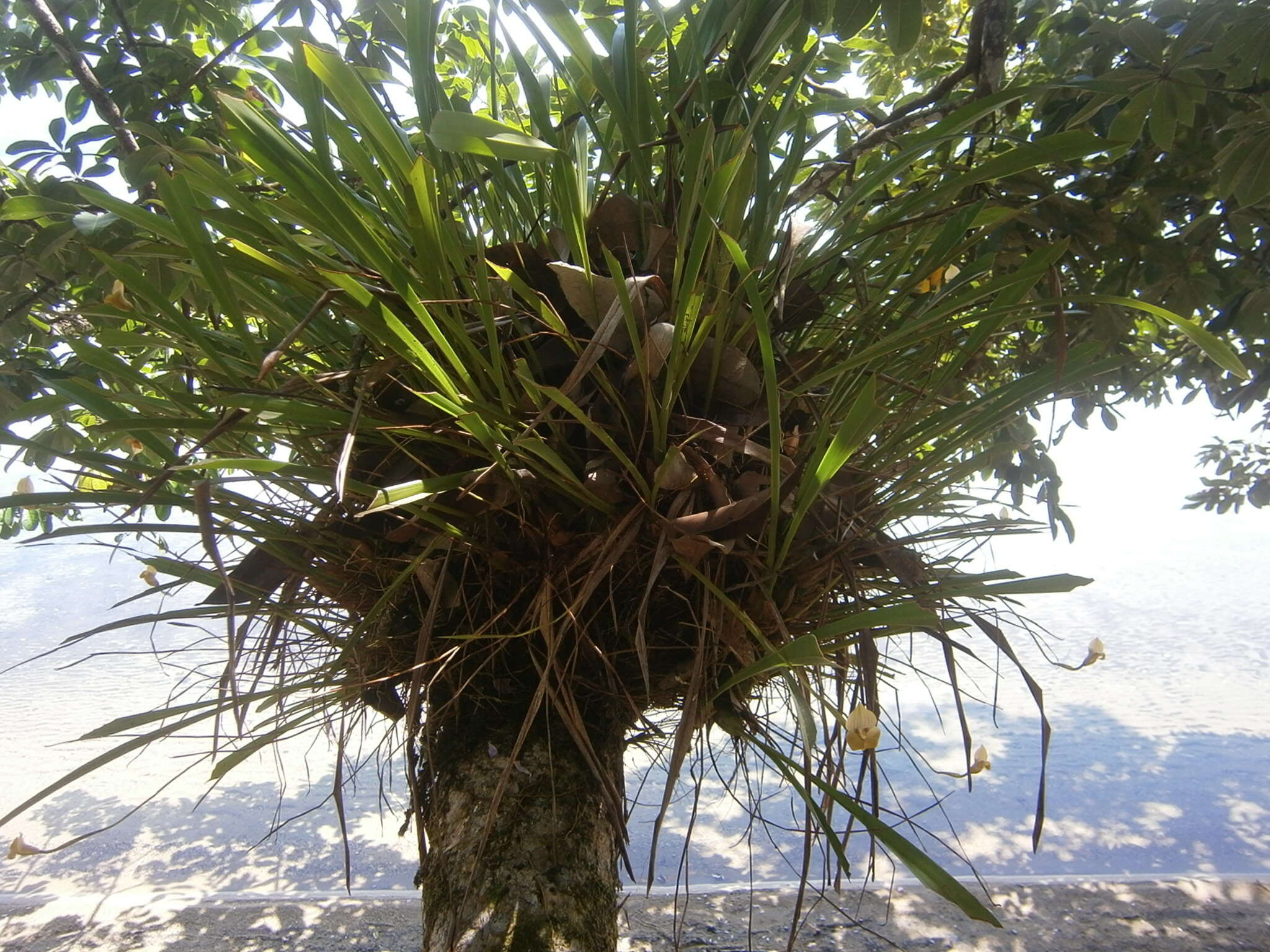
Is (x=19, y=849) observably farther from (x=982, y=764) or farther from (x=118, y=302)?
(x=982, y=764)

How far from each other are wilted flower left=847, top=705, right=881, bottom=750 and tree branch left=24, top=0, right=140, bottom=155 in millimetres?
647

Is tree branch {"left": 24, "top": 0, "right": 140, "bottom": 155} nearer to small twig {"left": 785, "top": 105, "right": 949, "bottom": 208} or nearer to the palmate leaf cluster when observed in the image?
the palmate leaf cluster

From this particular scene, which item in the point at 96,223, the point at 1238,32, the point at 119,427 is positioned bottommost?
the point at 119,427

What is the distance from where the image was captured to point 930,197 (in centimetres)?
36

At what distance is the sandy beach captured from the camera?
100cm

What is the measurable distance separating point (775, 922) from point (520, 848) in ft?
2.95

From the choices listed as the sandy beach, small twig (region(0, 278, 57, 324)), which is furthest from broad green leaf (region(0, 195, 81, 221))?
the sandy beach

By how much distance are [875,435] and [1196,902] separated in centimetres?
Answer: 110

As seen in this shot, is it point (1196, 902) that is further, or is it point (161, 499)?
point (1196, 902)

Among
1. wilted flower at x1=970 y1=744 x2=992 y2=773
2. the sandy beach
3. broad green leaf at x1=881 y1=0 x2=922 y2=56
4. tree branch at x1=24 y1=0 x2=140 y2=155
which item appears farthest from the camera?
the sandy beach

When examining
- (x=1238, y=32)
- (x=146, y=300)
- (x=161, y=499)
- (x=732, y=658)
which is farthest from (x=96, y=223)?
(x=1238, y=32)

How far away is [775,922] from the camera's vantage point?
3.47 feet

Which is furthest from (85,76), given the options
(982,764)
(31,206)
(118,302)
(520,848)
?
(982,764)

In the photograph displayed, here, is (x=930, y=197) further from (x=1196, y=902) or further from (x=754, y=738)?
(x=1196, y=902)
